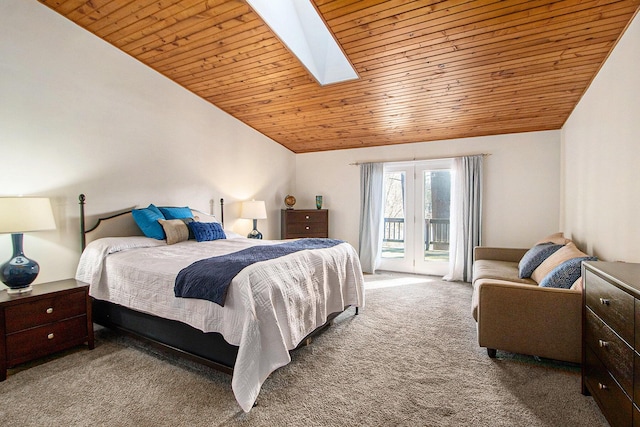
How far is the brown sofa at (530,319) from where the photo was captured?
200 centimetres

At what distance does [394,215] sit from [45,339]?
4726 millimetres

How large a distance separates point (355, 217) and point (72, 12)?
15.0 feet

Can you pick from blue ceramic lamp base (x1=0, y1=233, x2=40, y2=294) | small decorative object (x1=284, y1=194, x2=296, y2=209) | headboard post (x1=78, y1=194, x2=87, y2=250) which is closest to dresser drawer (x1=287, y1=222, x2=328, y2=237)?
small decorative object (x1=284, y1=194, x2=296, y2=209)

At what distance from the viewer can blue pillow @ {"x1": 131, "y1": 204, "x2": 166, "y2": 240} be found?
3.15m

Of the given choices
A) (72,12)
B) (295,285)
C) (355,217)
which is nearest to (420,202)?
(355,217)

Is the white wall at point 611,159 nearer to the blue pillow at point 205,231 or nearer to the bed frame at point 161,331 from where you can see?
the bed frame at point 161,331

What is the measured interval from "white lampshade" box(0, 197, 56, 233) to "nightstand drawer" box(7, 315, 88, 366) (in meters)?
0.75

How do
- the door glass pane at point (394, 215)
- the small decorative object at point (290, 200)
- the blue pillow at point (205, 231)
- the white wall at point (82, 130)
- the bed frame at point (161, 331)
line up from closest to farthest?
the bed frame at point (161, 331) < the white wall at point (82, 130) < the blue pillow at point (205, 231) < the door glass pane at point (394, 215) < the small decorative object at point (290, 200)

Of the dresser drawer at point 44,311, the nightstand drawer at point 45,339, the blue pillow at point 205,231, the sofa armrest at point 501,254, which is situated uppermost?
the blue pillow at point 205,231

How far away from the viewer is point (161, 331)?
2.20 meters

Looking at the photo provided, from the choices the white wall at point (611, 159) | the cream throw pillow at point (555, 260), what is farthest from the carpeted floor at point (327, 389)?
the white wall at point (611, 159)

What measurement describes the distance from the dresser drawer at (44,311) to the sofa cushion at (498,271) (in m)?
3.64

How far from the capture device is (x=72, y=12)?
9.12ft

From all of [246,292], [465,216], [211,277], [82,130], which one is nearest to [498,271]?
[465,216]
